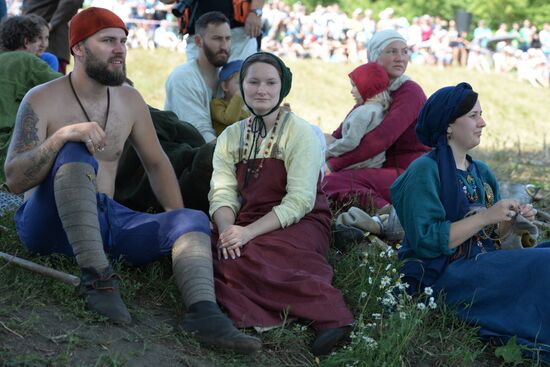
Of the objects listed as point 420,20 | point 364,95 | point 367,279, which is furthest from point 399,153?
point 420,20

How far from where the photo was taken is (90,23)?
5117 mm

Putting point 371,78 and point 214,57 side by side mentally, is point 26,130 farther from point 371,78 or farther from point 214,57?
point 371,78

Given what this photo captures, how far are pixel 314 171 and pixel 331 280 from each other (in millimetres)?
613

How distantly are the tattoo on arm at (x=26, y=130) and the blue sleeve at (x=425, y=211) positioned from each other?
1.97 metres

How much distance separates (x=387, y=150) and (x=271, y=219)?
7.98ft

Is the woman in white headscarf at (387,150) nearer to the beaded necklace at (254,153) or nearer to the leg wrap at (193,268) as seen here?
the beaded necklace at (254,153)

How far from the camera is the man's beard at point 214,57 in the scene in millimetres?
7277

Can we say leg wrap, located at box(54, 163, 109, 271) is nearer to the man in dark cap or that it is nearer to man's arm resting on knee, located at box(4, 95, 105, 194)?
man's arm resting on knee, located at box(4, 95, 105, 194)

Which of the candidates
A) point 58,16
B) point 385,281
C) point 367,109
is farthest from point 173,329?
point 58,16

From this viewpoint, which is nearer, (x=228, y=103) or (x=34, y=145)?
(x=34, y=145)

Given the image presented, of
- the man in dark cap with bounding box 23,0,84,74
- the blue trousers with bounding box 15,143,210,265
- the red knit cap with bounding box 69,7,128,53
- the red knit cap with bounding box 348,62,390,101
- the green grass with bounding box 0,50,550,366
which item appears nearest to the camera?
the green grass with bounding box 0,50,550,366

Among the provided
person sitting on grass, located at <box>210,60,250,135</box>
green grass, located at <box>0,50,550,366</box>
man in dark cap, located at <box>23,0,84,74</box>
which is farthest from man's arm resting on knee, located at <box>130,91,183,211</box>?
man in dark cap, located at <box>23,0,84,74</box>

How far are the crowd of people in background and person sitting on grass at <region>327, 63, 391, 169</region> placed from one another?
17753mm

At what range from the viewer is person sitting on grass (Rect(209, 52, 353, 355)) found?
4.83 m
